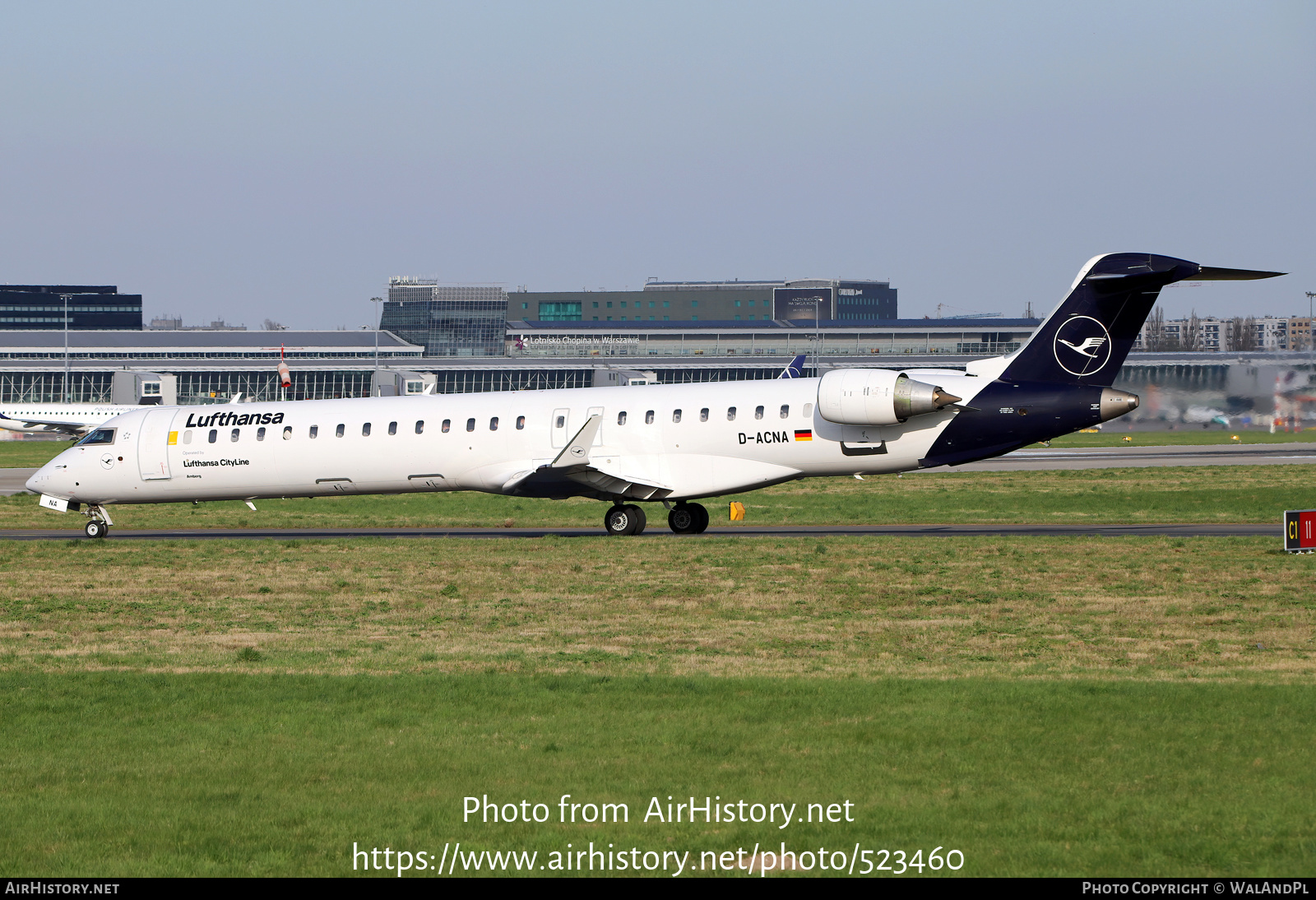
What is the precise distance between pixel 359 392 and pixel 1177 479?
98928 millimetres

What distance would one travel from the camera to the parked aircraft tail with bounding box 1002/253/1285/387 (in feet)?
89.0

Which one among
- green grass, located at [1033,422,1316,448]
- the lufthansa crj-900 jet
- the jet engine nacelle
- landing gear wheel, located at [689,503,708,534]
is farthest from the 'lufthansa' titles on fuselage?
green grass, located at [1033,422,1316,448]

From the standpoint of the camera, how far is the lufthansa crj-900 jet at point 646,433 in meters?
27.7

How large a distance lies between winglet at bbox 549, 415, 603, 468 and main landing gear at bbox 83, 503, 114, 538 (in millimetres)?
11926

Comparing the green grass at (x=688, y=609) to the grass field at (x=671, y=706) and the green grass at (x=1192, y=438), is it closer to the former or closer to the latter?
the grass field at (x=671, y=706)

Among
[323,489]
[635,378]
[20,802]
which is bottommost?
[20,802]

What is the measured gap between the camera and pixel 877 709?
11625 millimetres

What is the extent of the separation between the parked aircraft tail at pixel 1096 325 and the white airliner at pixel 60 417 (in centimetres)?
7832

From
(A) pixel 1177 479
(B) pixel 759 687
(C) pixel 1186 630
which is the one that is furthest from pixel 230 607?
(A) pixel 1177 479

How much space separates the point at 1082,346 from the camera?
27.7m

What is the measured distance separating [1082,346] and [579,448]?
10578mm

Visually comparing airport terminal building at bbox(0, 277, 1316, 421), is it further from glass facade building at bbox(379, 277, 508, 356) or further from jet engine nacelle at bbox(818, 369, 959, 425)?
jet engine nacelle at bbox(818, 369, 959, 425)

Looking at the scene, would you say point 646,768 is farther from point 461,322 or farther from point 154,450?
point 461,322
